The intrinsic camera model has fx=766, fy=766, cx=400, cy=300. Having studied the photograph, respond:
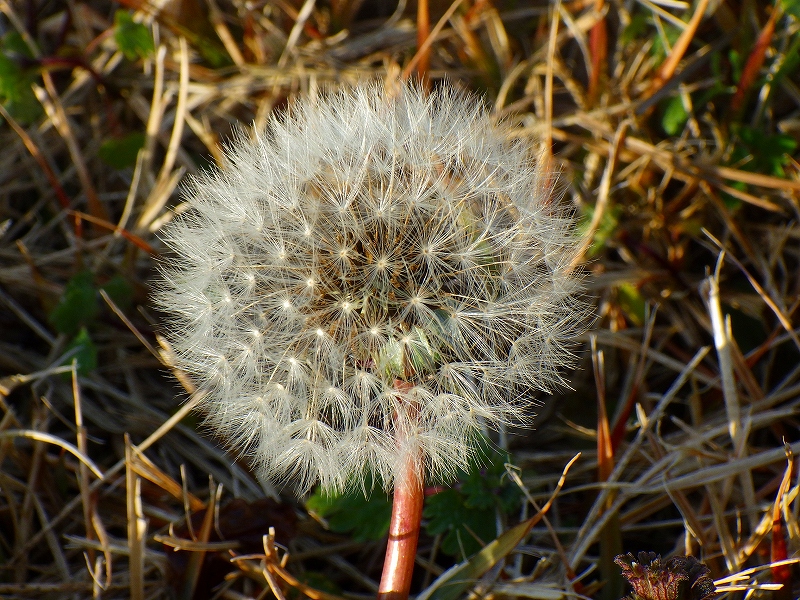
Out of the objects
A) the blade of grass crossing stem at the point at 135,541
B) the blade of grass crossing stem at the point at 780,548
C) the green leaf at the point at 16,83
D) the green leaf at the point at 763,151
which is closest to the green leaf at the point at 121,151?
the green leaf at the point at 16,83

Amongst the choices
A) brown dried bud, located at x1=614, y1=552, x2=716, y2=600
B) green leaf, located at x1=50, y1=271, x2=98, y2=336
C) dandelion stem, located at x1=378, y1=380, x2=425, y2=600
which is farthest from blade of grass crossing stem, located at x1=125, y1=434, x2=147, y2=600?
brown dried bud, located at x1=614, y1=552, x2=716, y2=600

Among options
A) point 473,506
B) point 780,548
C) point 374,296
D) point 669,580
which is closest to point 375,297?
point 374,296

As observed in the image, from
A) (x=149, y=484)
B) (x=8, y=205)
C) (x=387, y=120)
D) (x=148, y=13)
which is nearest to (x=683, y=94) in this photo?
(x=387, y=120)

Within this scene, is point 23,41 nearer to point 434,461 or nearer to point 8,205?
point 8,205

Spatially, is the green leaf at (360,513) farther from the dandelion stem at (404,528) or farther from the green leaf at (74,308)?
the green leaf at (74,308)

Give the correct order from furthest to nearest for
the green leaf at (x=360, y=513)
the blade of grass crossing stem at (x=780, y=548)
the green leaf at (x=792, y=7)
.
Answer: the green leaf at (x=792, y=7) < the green leaf at (x=360, y=513) < the blade of grass crossing stem at (x=780, y=548)
